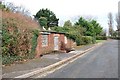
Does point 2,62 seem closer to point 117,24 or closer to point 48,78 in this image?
point 48,78

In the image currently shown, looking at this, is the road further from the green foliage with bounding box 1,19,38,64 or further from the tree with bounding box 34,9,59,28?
the tree with bounding box 34,9,59,28

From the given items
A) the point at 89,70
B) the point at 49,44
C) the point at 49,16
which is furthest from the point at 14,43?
the point at 49,16

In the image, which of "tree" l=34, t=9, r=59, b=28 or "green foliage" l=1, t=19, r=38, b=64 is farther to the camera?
"tree" l=34, t=9, r=59, b=28

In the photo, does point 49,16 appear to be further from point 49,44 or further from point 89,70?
point 89,70

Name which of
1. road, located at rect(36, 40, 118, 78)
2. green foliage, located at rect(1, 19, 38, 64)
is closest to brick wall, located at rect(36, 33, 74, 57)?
green foliage, located at rect(1, 19, 38, 64)

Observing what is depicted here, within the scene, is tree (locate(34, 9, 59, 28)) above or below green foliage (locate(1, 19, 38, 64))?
above

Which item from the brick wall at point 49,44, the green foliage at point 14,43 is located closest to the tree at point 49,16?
the brick wall at point 49,44

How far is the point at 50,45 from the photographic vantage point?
2903 centimetres

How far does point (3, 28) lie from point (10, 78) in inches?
214

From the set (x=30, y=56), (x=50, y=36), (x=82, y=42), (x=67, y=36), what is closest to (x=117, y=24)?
(x=82, y=42)

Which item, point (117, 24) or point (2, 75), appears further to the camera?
point (117, 24)

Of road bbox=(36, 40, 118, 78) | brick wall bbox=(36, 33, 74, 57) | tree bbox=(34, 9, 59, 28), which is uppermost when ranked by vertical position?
tree bbox=(34, 9, 59, 28)

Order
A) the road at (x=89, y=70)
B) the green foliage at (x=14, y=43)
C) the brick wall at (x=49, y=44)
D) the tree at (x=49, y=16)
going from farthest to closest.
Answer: the tree at (x=49, y=16)
the brick wall at (x=49, y=44)
the green foliage at (x=14, y=43)
the road at (x=89, y=70)

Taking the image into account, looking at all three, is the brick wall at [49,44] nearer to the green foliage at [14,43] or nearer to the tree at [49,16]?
the green foliage at [14,43]
